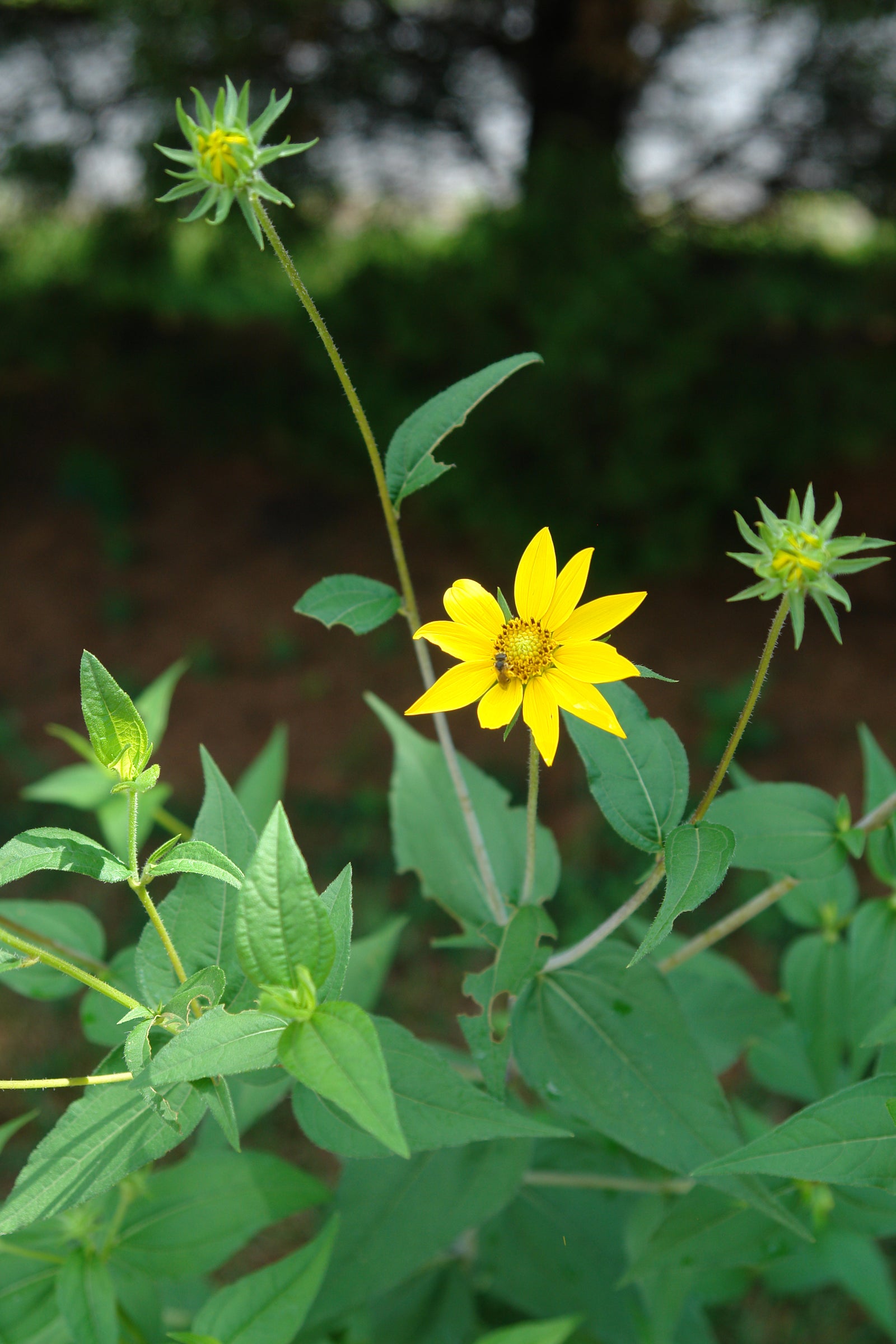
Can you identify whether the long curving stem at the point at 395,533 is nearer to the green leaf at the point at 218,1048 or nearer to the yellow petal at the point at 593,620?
the yellow petal at the point at 593,620

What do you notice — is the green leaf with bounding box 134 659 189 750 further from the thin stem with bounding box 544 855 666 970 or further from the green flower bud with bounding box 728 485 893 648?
the green flower bud with bounding box 728 485 893 648

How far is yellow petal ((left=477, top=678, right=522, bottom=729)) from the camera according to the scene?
0.91m

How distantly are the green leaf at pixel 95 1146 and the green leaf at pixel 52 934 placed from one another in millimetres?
285

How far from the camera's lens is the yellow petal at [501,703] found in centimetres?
91

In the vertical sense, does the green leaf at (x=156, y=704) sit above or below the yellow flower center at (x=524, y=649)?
above

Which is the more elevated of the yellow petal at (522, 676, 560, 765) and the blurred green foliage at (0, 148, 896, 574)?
the blurred green foliage at (0, 148, 896, 574)

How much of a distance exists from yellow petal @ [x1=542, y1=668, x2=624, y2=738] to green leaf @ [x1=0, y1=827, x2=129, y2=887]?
0.40 meters

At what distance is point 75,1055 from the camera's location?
320 cm

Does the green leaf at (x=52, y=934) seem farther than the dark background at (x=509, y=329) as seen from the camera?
No

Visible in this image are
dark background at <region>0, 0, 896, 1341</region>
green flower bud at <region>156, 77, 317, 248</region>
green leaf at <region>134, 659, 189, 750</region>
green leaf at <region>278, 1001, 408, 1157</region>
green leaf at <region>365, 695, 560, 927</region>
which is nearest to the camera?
green leaf at <region>278, 1001, 408, 1157</region>

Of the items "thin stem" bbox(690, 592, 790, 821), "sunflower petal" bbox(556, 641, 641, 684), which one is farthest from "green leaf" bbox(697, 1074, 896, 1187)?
"sunflower petal" bbox(556, 641, 641, 684)

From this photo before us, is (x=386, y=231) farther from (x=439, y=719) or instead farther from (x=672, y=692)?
(x=439, y=719)

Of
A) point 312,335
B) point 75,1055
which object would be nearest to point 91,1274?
point 75,1055

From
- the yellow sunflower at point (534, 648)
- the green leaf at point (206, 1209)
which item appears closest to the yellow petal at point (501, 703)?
the yellow sunflower at point (534, 648)
